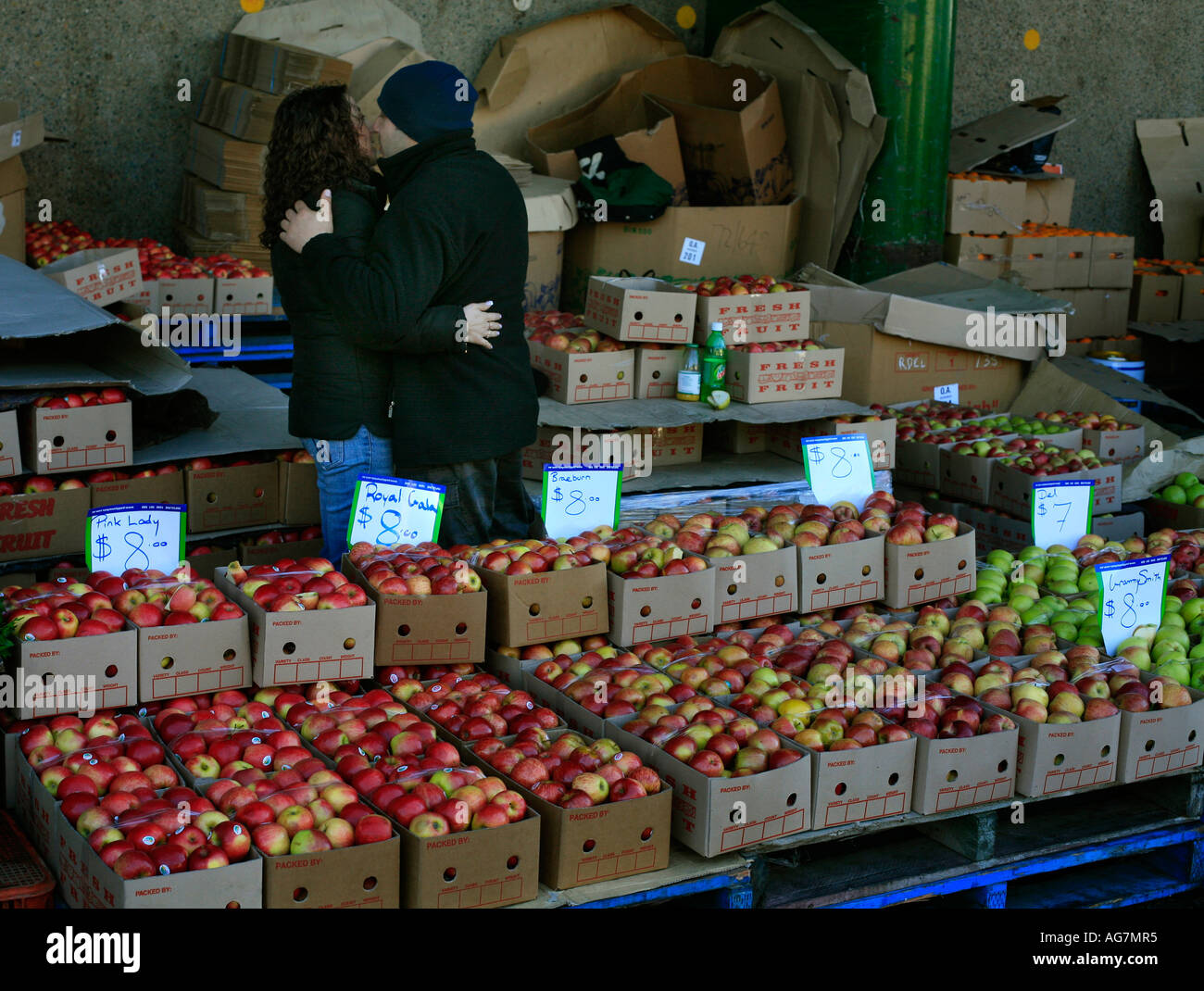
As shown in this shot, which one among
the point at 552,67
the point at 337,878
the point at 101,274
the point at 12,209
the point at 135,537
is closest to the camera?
the point at 337,878

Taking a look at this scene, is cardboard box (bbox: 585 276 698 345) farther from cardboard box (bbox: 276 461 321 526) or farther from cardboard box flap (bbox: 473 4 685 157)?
cardboard box flap (bbox: 473 4 685 157)

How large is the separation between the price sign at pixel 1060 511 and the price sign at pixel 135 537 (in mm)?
2537

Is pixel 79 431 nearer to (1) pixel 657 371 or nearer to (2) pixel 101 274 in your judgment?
(2) pixel 101 274

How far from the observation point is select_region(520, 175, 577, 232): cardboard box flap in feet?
20.2

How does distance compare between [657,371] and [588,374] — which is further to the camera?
[657,371]

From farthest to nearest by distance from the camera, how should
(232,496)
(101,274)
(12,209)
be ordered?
(12,209) → (101,274) → (232,496)

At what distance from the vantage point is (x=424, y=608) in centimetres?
314

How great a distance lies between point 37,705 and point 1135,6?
31.5 ft

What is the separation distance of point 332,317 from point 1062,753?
2.09 m

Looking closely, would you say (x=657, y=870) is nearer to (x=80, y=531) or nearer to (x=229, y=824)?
(x=229, y=824)

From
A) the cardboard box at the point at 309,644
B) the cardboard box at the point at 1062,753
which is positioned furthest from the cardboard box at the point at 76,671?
the cardboard box at the point at 1062,753

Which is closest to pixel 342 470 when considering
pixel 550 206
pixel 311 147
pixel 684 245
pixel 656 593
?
pixel 311 147
